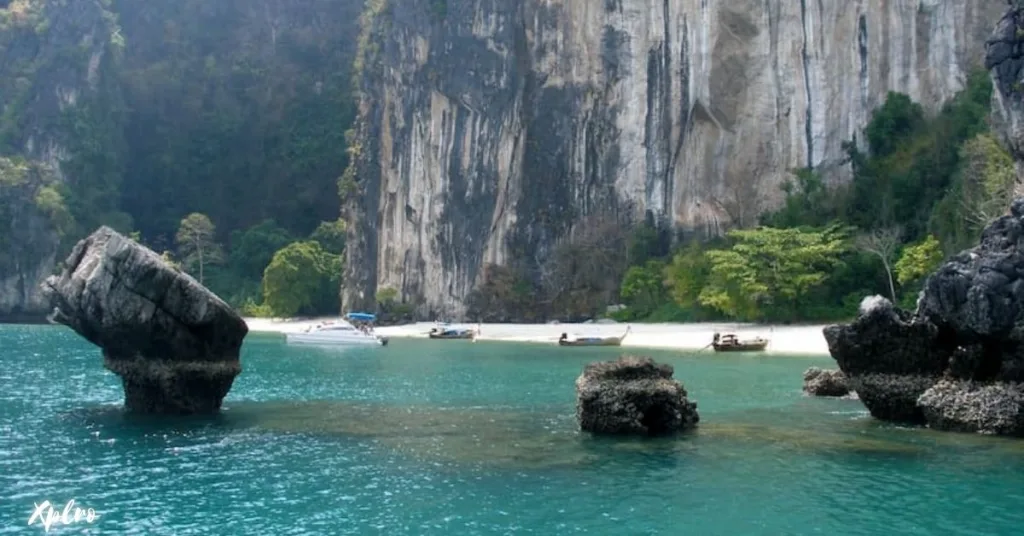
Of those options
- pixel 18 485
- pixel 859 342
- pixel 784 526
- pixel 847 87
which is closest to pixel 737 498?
pixel 784 526

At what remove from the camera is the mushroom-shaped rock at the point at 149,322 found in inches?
856

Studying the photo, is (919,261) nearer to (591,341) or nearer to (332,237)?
(591,341)

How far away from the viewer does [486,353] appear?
47.1 m

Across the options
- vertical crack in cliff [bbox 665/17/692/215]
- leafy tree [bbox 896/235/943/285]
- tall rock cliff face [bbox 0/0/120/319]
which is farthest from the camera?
tall rock cliff face [bbox 0/0/120/319]

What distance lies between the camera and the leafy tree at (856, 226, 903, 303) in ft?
154

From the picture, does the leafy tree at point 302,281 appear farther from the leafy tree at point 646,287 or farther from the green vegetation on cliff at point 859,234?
the leafy tree at point 646,287

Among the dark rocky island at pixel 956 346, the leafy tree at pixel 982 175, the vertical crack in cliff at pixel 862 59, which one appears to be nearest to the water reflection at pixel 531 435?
the dark rocky island at pixel 956 346

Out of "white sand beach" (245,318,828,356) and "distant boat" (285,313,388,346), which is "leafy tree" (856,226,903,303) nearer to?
"white sand beach" (245,318,828,356)

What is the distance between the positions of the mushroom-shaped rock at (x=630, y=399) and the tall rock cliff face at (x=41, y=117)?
81.8 meters

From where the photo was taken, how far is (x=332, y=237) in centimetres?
9631

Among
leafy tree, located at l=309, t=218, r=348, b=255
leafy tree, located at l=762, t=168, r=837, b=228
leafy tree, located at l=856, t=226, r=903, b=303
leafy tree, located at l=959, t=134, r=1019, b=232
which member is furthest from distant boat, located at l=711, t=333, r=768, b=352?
leafy tree, located at l=309, t=218, r=348, b=255

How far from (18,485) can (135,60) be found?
354ft

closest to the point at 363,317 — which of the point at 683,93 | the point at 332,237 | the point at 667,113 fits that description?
the point at 667,113

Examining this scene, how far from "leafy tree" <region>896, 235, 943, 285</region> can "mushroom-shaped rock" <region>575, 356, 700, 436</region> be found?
89.5 ft
